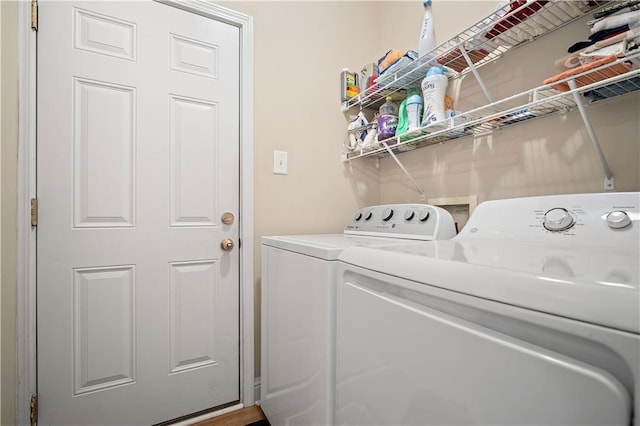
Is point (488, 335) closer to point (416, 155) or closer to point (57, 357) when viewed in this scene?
point (416, 155)

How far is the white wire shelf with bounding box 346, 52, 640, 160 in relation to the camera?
0.80 metres

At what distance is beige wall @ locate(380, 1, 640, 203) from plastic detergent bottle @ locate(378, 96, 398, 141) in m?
0.23

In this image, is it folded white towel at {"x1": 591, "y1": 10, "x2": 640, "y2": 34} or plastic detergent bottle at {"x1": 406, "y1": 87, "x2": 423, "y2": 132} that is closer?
folded white towel at {"x1": 591, "y1": 10, "x2": 640, "y2": 34}

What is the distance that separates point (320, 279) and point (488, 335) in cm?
53

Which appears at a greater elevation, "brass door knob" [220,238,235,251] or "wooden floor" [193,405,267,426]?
"brass door knob" [220,238,235,251]

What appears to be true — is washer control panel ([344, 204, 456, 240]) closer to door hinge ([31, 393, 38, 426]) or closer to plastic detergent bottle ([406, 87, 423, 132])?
plastic detergent bottle ([406, 87, 423, 132])

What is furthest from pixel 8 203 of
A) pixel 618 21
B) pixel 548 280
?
pixel 618 21

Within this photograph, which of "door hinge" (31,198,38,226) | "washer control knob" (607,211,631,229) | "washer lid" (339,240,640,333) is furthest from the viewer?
"door hinge" (31,198,38,226)

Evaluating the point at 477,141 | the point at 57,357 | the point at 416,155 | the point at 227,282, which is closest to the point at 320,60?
the point at 416,155

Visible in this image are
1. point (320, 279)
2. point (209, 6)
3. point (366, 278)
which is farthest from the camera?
point (209, 6)

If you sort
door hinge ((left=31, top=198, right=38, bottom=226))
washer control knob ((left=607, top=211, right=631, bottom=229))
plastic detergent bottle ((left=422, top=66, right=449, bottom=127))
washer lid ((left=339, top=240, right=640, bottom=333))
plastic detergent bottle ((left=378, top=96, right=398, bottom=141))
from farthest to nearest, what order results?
plastic detergent bottle ((left=378, top=96, right=398, bottom=141))
plastic detergent bottle ((left=422, top=66, right=449, bottom=127))
door hinge ((left=31, top=198, right=38, bottom=226))
washer control knob ((left=607, top=211, right=631, bottom=229))
washer lid ((left=339, top=240, right=640, bottom=333))

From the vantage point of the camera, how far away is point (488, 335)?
47cm

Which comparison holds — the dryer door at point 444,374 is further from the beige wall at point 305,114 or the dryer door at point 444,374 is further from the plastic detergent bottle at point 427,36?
the plastic detergent bottle at point 427,36

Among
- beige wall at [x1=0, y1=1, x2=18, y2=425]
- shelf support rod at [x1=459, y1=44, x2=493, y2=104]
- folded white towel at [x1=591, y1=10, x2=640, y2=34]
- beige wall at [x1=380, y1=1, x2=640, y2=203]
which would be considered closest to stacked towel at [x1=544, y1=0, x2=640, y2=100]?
folded white towel at [x1=591, y1=10, x2=640, y2=34]
